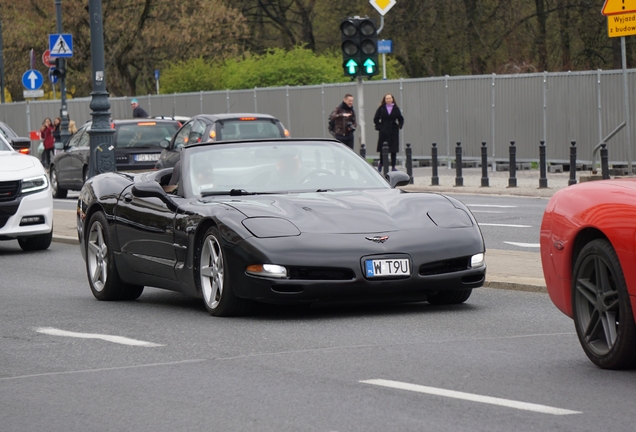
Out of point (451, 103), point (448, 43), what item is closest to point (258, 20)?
point (448, 43)

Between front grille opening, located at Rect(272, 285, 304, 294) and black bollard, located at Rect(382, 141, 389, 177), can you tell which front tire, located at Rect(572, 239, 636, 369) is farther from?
black bollard, located at Rect(382, 141, 389, 177)

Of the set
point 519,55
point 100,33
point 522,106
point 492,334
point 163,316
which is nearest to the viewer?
point 492,334

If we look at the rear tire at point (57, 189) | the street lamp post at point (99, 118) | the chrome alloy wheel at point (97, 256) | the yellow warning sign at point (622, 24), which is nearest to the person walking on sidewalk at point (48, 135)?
the rear tire at point (57, 189)

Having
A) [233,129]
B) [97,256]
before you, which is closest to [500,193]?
[233,129]

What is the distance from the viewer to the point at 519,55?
48.4 meters

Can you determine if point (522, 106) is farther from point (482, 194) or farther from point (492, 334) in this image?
point (492, 334)

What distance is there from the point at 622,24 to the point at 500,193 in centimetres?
596

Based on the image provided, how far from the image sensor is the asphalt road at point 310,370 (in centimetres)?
606

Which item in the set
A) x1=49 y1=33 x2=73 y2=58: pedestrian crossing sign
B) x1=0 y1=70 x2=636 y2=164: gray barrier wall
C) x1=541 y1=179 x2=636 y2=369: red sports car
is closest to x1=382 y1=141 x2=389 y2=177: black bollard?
x1=0 y1=70 x2=636 y2=164: gray barrier wall

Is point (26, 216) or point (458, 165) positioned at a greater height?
point (26, 216)

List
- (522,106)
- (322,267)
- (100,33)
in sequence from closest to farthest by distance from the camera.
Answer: (322,267) → (100,33) → (522,106)

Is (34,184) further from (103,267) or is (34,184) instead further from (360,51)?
(360,51)

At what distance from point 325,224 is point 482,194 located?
17534 mm

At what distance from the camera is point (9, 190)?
1648cm
